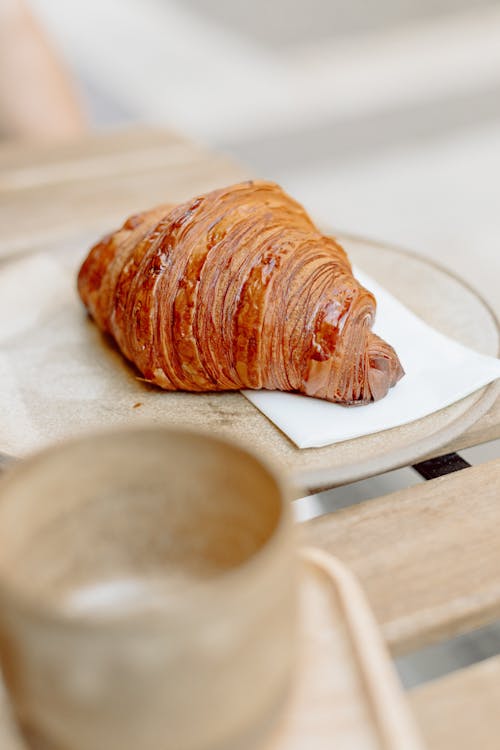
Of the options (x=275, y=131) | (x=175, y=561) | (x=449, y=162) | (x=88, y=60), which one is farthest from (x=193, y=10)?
(x=175, y=561)

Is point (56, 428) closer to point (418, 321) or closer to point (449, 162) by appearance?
point (418, 321)

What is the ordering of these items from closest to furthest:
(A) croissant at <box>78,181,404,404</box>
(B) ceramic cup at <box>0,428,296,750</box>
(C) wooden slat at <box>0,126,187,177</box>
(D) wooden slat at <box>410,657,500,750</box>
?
(B) ceramic cup at <box>0,428,296,750</box>, (D) wooden slat at <box>410,657,500,750</box>, (A) croissant at <box>78,181,404,404</box>, (C) wooden slat at <box>0,126,187,177</box>

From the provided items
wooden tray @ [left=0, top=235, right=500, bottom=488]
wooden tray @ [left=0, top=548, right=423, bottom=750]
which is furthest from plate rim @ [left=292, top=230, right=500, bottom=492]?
wooden tray @ [left=0, top=548, right=423, bottom=750]

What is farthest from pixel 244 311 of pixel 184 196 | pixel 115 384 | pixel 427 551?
pixel 184 196

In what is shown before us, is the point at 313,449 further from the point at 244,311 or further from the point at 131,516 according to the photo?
the point at 131,516

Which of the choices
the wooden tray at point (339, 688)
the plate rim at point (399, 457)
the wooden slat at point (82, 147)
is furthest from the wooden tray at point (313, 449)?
the wooden slat at point (82, 147)

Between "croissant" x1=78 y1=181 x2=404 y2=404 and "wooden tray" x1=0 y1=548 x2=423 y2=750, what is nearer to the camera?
"wooden tray" x1=0 y1=548 x2=423 y2=750

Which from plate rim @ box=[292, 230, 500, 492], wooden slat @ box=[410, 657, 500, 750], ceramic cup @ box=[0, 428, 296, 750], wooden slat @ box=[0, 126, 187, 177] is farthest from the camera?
wooden slat @ box=[0, 126, 187, 177]

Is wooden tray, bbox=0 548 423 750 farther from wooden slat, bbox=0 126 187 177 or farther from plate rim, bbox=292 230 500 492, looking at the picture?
wooden slat, bbox=0 126 187 177
